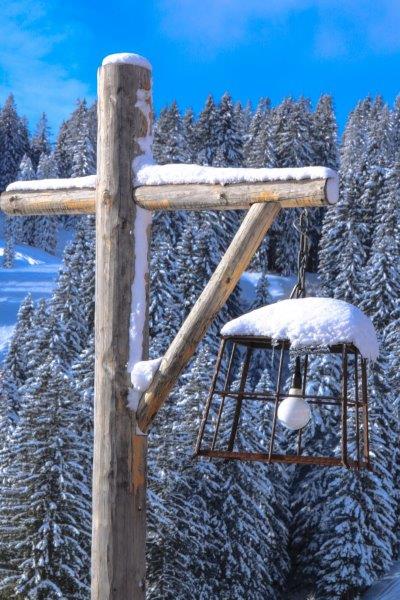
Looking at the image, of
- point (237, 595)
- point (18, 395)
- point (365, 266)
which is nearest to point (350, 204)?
point (365, 266)

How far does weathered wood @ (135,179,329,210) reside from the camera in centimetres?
450

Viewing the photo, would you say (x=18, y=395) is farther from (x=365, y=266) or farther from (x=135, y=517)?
(x=135, y=517)

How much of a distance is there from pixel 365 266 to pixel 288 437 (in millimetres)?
25312

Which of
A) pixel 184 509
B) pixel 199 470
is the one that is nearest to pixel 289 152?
pixel 199 470

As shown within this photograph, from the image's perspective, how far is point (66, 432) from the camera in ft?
92.0

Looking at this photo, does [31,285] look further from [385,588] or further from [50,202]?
[50,202]

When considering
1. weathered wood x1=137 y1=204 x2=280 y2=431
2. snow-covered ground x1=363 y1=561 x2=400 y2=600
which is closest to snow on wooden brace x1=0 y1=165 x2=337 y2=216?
weathered wood x1=137 y1=204 x2=280 y2=431

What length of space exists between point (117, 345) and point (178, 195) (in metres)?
0.94

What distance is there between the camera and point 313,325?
16.8 ft

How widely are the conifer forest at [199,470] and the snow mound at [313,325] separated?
Result: 7.88m

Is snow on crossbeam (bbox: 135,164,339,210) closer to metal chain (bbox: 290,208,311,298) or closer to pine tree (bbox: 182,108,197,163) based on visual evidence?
metal chain (bbox: 290,208,311,298)

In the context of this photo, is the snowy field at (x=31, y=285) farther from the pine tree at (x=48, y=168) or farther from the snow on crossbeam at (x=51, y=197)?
the snow on crossbeam at (x=51, y=197)

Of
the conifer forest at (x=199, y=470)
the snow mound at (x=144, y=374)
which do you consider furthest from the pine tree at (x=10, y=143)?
the snow mound at (x=144, y=374)

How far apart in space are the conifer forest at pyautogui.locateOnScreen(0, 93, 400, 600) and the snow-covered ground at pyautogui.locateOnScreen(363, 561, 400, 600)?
2.74 ft
